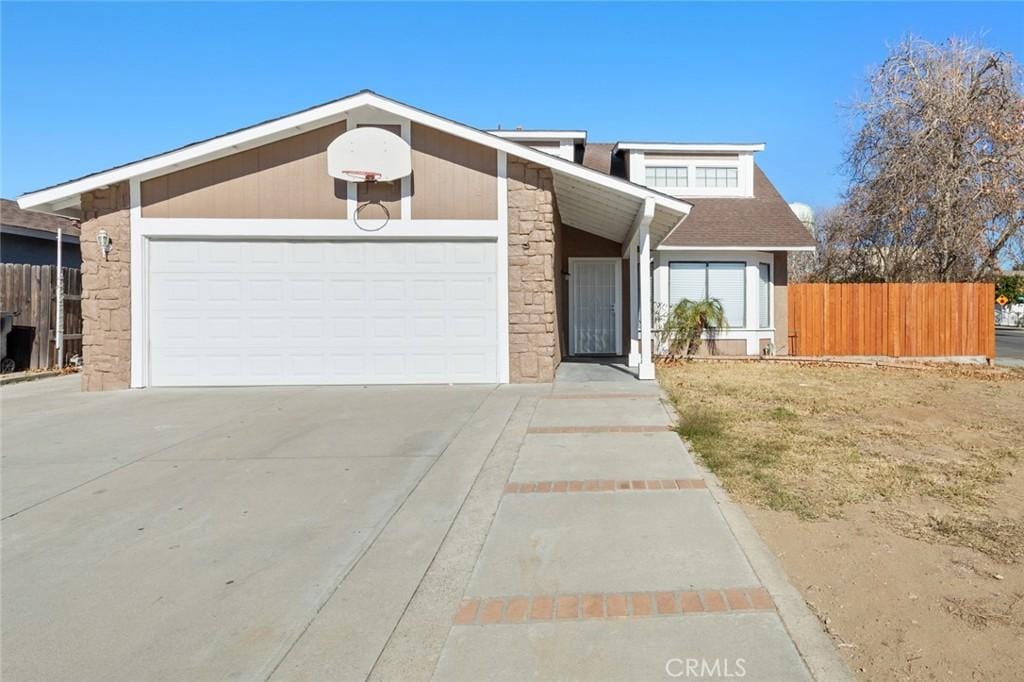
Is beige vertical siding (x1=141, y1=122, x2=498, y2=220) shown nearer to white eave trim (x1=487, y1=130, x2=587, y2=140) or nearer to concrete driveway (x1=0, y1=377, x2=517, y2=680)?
concrete driveway (x1=0, y1=377, x2=517, y2=680)

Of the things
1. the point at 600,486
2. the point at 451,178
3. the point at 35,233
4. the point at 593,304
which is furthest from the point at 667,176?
the point at 35,233

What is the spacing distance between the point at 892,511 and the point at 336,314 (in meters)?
8.39

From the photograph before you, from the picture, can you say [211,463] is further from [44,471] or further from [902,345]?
[902,345]

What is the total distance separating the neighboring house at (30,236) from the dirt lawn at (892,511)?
57.5 feet

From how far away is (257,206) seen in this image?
33.3 ft

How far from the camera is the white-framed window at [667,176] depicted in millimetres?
16809

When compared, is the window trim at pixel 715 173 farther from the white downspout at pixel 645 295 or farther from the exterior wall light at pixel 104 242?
the exterior wall light at pixel 104 242

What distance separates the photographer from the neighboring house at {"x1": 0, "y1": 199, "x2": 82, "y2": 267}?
1664 cm

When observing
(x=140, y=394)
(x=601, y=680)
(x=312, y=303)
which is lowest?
(x=601, y=680)

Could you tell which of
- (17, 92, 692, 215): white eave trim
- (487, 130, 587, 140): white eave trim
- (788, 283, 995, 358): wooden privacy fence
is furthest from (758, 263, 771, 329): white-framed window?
(17, 92, 692, 215): white eave trim

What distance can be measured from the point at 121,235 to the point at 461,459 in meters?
7.85

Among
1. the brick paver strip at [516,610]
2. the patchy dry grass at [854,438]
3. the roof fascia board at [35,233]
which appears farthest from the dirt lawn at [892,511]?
the roof fascia board at [35,233]

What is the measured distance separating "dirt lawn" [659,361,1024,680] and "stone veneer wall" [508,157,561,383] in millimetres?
2414

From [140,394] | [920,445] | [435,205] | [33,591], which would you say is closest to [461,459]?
[33,591]
